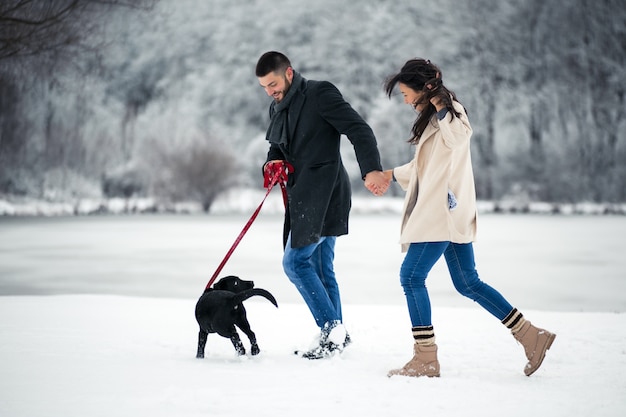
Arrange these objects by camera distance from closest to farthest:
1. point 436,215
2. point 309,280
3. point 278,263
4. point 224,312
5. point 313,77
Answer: point 436,215
point 224,312
point 309,280
point 278,263
point 313,77

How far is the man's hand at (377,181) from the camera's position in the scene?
11.1 feet

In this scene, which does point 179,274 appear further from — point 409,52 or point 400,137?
point 409,52

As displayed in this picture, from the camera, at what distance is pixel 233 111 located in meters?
38.8

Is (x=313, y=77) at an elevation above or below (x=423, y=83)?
above

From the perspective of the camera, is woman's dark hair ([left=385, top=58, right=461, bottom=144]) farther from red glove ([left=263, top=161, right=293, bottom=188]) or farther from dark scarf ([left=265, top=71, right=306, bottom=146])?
red glove ([left=263, top=161, right=293, bottom=188])

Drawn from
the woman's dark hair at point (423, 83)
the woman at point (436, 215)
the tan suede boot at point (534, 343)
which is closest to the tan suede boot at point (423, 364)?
the woman at point (436, 215)

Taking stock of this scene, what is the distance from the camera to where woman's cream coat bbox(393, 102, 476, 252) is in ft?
9.93

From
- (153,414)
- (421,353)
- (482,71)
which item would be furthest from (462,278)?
(482,71)

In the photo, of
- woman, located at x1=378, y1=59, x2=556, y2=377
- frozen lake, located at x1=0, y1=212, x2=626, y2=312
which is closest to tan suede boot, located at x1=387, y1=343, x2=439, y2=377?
woman, located at x1=378, y1=59, x2=556, y2=377

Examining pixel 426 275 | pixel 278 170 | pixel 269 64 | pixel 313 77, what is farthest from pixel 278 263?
pixel 313 77

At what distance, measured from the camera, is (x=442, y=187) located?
3.08 m

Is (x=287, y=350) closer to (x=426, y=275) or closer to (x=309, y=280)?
(x=309, y=280)

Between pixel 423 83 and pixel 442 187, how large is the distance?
47 cm

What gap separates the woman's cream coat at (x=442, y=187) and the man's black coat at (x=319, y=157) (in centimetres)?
36
